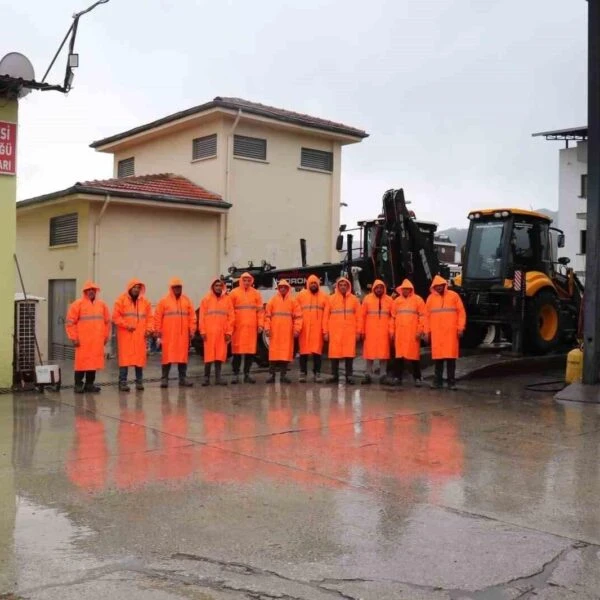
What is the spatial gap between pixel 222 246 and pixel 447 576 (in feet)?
49.2

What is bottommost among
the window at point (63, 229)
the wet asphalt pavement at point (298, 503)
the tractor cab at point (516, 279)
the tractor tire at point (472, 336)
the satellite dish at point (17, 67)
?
the wet asphalt pavement at point (298, 503)

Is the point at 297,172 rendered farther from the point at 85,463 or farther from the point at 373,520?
the point at 373,520

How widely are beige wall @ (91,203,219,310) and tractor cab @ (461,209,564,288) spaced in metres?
6.46

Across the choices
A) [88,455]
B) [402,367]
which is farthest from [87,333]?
[402,367]

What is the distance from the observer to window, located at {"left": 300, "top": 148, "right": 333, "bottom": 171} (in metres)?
21.2

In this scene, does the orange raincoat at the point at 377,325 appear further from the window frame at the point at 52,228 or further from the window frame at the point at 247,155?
the window frame at the point at 247,155

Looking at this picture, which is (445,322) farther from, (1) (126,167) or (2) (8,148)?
(1) (126,167)

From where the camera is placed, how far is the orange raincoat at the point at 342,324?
42.5ft

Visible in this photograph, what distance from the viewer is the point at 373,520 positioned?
18.0ft

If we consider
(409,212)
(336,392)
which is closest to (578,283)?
(409,212)

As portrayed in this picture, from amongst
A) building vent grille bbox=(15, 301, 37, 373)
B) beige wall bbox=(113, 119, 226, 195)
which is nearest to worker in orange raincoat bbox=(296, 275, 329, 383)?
building vent grille bbox=(15, 301, 37, 373)

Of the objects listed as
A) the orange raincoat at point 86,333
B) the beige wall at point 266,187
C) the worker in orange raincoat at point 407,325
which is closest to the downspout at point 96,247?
the beige wall at point 266,187

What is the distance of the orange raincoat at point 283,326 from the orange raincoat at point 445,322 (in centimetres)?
230

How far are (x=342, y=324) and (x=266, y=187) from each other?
813 cm
